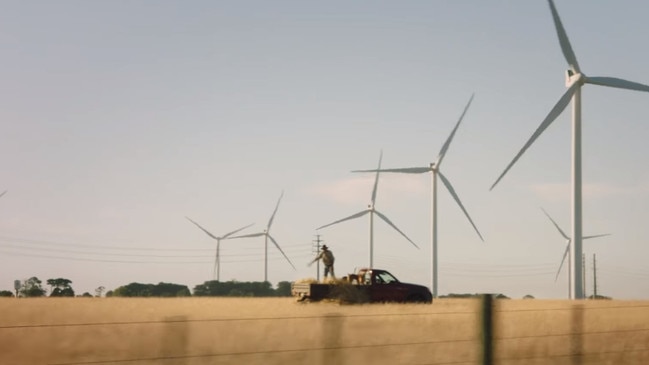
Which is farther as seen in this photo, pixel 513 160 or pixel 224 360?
pixel 513 160

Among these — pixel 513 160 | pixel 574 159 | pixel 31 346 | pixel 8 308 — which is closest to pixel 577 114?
pixel 574 159

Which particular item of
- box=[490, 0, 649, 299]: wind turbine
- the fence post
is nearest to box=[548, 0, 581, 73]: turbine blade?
box=[490, 0, 649, 299]: wind turbine

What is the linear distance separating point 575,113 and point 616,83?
2913 millimetres

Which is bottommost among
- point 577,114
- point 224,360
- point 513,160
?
point 224,360

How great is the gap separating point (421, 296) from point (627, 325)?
13288 mm

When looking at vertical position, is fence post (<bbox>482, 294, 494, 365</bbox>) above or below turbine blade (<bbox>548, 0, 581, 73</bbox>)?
below

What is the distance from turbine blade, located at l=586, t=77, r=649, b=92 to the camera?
152 ft

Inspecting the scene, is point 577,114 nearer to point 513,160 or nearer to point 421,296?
point 513,160

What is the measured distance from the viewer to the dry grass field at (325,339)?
13.1m

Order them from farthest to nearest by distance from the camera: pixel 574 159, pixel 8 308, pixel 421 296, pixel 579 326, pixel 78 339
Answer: pixel 574 159
pixel 421 296
pixel 8 308
pixel 78 339
pixel 579 326

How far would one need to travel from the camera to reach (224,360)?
17.9 metres

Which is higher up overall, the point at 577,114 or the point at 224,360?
the point at 577,114

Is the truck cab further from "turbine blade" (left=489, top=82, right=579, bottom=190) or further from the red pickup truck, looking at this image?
"turbine blade" (left=489, top=82, right=579, bottom=190)

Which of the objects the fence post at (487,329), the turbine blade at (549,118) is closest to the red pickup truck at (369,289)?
the turbine blade at (549,118)
